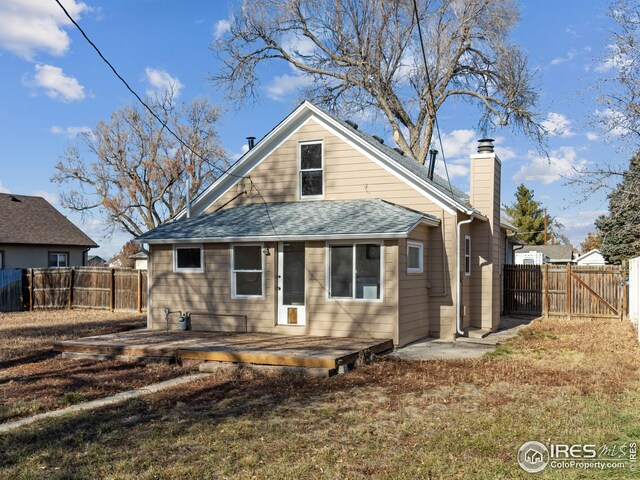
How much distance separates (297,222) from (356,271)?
198 cm

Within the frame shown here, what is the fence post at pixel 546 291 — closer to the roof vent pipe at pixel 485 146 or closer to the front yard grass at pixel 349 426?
the roof vent pipe at pixel 485 146

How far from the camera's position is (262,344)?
37.4ft

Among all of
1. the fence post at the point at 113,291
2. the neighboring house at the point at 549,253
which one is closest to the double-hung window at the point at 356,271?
the fence post at the point at 113,291

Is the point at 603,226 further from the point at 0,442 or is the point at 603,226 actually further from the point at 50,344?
the point at 0,442

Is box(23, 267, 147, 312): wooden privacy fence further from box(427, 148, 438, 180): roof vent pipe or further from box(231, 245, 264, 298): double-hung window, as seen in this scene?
box(427, 148, 438, 180): roof vent pipe

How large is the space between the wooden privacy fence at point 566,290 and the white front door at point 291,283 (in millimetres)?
9827

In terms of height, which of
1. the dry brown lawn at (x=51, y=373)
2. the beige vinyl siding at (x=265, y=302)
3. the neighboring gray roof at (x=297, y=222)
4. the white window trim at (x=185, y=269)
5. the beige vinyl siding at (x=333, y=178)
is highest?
the beige vinyl siding at (x=333, y=178)

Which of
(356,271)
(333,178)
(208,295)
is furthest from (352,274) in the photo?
(208,295)

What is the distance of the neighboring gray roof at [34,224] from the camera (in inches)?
1105

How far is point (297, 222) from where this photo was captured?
1346 centimetres

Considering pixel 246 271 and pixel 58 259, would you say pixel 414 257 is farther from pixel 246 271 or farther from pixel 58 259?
pixel 58 259

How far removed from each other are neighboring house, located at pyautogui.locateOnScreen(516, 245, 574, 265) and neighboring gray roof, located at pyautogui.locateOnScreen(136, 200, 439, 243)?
116ft

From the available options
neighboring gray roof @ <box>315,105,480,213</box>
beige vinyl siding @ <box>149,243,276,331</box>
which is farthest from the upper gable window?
beige vinyl siding @ <box>149,243,276,331</box>

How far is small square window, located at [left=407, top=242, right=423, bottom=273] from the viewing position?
1276cm
